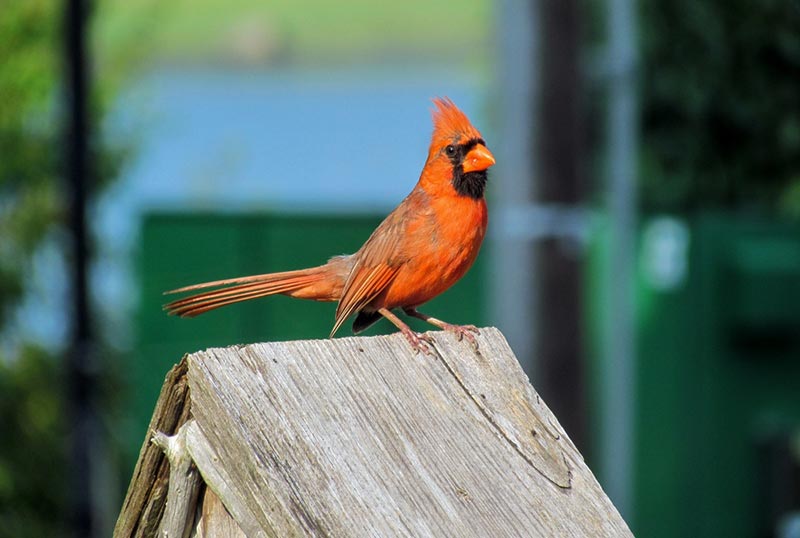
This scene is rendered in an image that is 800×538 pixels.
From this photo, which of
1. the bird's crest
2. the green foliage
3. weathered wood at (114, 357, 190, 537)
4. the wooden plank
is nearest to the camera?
the wooden plank

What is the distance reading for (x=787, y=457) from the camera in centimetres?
909

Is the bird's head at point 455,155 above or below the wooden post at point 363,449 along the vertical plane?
above

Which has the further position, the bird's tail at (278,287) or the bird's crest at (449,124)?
the bird's crest at (449,124)

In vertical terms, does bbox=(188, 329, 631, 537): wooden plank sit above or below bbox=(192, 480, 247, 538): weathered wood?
above

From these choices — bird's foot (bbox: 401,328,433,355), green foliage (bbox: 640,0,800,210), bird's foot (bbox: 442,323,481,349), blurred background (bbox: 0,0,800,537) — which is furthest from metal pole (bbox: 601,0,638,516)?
green foliage (bbox: 640,0,800,210)

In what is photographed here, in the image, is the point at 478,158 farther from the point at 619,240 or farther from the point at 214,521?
the point at 619,240

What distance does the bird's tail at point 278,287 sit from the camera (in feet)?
11.2

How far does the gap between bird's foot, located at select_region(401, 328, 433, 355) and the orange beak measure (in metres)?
1.34

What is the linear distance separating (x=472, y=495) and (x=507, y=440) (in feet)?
0.57

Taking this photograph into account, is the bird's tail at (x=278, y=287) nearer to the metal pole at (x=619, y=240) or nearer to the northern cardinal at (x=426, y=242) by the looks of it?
the northern cardinal at (x=426, y=242)

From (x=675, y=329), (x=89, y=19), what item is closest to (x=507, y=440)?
(x=89, y=19)

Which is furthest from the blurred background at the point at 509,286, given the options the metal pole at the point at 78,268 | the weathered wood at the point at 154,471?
the weathered wood at the point at 154,471

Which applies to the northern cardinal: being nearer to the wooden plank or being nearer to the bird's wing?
the bird's wing

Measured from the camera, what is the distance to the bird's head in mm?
3883
